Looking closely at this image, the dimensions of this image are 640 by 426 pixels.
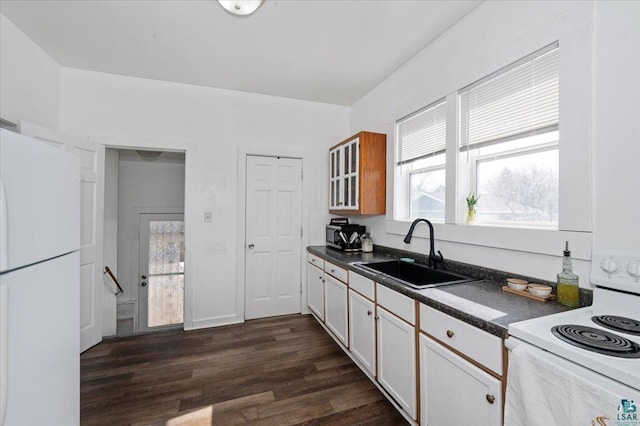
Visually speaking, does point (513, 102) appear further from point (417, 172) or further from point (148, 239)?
point (148, 239)

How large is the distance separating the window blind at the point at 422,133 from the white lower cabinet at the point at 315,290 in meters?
1.53

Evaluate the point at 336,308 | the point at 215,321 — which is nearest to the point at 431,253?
the point at 336,308

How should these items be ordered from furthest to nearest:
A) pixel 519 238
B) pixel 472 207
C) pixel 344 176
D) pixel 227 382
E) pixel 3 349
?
pixel 344 176, pixel 227 382, pixel 472 207, pixel 519 238, pixel 3 349

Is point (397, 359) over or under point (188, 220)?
under

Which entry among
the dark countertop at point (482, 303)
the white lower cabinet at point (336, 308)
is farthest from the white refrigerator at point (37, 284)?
the white lower cabinet at point (336, 308)

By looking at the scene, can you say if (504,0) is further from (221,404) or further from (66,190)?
(221,404)

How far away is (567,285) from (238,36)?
2.77m

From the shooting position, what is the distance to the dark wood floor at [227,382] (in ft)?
5.91

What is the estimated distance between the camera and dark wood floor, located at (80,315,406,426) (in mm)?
1801

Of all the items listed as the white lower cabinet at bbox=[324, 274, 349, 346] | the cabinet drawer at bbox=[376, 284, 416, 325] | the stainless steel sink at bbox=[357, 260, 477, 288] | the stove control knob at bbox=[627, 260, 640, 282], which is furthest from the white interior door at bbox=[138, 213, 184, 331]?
the stove control knob at bbox=[627, 260, 640, 282]

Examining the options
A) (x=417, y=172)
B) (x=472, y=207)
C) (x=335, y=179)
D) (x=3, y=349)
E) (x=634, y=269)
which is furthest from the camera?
(x=335, y=179)

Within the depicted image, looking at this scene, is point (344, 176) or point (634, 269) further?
point (344, 176)

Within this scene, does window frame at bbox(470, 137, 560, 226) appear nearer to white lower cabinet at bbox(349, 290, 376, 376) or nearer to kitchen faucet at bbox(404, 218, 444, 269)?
kitchen faucet at bbox(404, 218, 444, 269)

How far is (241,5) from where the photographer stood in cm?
181
